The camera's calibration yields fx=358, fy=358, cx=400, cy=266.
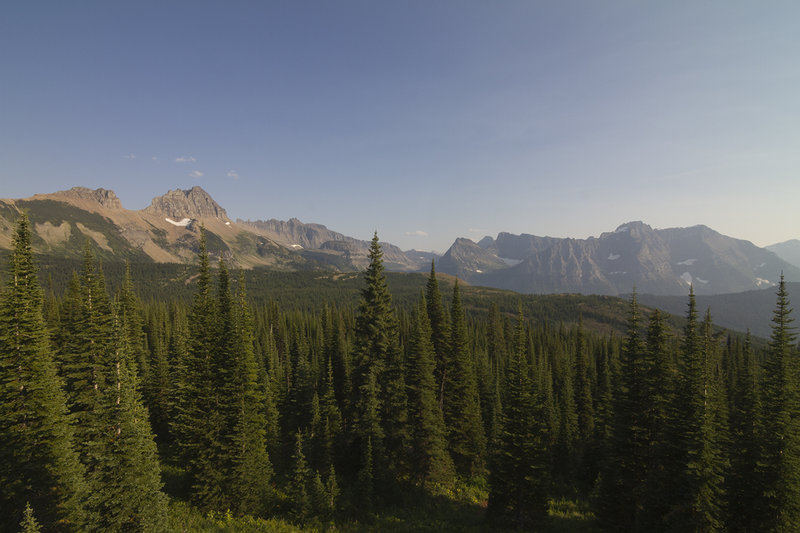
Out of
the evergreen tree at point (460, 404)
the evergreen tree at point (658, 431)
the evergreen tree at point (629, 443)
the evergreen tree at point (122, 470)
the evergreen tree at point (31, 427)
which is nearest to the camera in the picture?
the evergreen tree at point (122, 470)

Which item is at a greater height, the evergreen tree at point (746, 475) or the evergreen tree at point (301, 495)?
the evergreen tree at point (746, 475)

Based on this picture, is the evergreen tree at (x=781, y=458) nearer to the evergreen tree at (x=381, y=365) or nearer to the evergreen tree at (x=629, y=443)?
the evergreen tree at (x=629, y=443)

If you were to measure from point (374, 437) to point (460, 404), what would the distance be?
11646 mm

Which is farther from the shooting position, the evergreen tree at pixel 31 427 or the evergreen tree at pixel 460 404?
the evergreen tree at pixel 460 404

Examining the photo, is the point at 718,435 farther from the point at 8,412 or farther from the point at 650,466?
the point at 8,412

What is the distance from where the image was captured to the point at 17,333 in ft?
68.7

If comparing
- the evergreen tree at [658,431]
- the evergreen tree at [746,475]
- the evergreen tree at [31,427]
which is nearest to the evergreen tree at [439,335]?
the evergreen tree at [658,431]

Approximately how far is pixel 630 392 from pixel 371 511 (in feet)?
73.7

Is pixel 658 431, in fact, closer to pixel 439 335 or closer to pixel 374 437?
pixel 439 335

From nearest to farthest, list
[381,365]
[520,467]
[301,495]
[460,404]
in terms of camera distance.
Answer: [520,467] → [301,495] → [381,365] → [460,404]

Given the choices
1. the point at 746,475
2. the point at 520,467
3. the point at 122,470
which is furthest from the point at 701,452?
the point at 122,470

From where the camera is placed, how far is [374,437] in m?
31.1

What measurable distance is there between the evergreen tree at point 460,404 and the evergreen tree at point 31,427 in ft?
99.4

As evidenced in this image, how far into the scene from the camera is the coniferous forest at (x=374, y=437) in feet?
62.7
